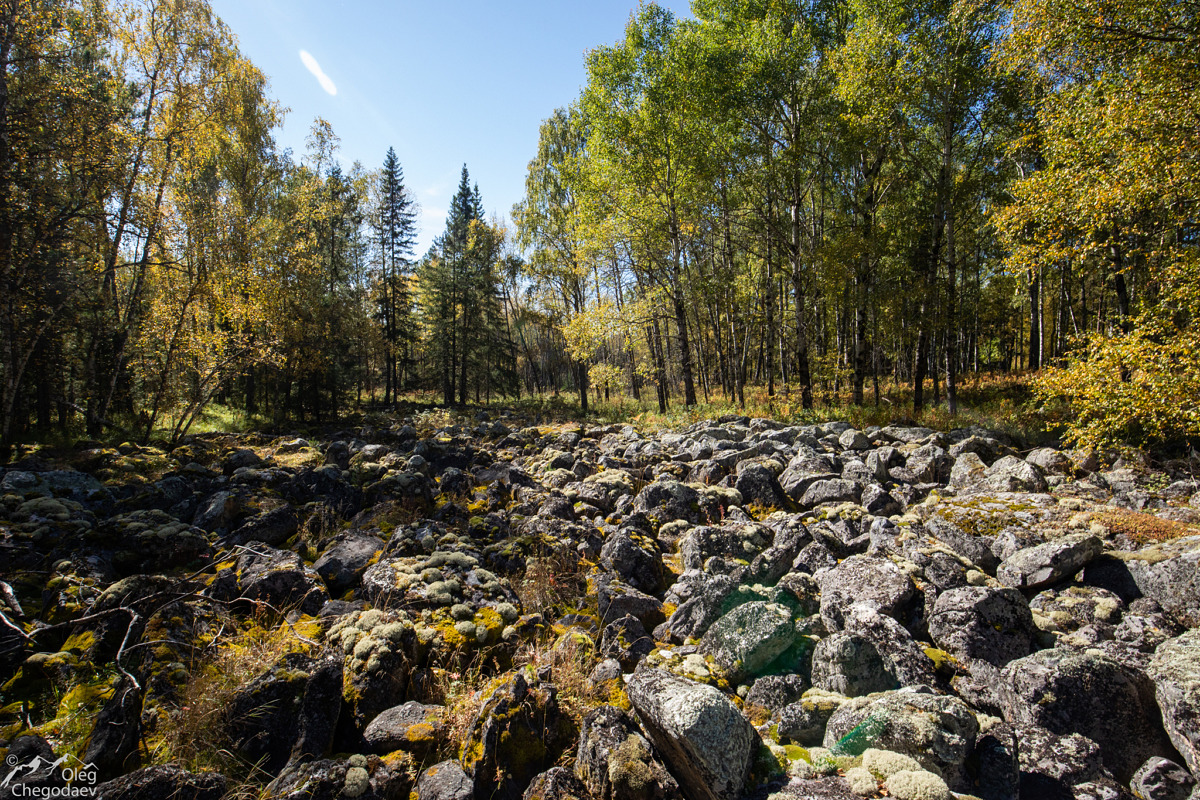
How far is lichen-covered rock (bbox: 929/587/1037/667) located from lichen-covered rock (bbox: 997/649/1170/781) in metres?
0.59

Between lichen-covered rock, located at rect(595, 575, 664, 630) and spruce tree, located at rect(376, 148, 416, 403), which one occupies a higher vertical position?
spruce tree, located at rect(376, 148, 416, 403)

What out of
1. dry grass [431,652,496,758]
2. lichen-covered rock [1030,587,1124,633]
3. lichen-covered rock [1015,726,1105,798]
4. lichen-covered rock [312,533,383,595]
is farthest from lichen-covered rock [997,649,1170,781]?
lichen-covered rock [312,533,383,595]

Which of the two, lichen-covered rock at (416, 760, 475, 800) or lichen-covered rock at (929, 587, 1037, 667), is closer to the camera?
lichen-covered rock at (416, 760, 475, 800)

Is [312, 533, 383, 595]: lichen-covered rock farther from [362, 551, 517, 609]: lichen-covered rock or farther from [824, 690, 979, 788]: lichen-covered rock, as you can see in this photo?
[824, 690, 979, 788]: lichen-covered rock

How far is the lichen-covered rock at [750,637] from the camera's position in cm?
412

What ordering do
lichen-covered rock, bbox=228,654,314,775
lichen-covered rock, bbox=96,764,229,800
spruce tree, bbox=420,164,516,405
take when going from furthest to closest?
spruce tree, bbox=420,164,516,405 → lichen-covered rock, bbox=228,654,314,775 → lichen-covered rock, bbox=96,764,229,800

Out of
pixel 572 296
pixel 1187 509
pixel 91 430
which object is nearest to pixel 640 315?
pixel 572 296

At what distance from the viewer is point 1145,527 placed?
5.08m

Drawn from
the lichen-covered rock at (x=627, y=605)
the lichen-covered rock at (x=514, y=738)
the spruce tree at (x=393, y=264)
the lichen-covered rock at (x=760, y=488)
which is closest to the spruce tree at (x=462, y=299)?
the spruce tree at (x=393, y=264)

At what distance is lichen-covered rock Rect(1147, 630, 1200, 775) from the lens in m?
2.83

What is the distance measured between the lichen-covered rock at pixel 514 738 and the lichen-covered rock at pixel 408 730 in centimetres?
33

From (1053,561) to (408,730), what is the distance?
6.13 m

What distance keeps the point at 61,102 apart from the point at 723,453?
17765mm

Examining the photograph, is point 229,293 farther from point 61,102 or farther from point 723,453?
point 723,453
